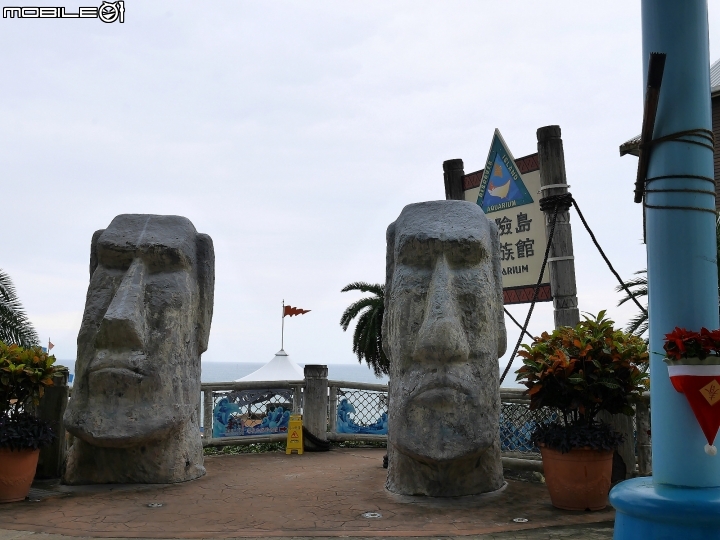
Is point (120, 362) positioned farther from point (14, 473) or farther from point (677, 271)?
point (677, 271)

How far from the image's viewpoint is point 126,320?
6.72m

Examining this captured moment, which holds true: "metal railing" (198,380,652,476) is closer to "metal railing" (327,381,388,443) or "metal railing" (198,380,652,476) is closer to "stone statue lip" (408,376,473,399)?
"metal railing" (327,381,388,443)

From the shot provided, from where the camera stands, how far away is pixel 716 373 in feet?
10.6

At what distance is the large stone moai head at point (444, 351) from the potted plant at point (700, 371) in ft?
9.38

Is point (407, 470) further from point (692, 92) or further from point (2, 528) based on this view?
point (692, 92)

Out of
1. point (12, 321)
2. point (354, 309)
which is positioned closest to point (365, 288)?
point (354, 309)

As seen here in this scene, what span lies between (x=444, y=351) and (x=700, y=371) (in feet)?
9.73

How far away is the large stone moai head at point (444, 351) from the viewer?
19.7ft

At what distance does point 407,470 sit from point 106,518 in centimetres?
263


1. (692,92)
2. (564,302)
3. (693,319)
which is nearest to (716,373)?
(693,319)

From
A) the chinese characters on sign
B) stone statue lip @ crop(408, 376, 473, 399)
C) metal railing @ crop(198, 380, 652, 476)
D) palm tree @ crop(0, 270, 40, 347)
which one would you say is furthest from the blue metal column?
palm tree @ crop(0, 270, 40, 347)

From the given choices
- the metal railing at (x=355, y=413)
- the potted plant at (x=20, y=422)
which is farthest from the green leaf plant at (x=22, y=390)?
the metal railing at (x=355, y=413)

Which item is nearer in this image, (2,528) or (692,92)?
(692,92)

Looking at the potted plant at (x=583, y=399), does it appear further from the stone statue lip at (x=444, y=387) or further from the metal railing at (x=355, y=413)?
the metal railing at (x=355, y=413)
